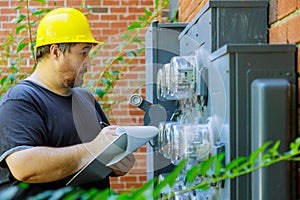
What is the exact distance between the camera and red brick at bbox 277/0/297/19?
1507 mm

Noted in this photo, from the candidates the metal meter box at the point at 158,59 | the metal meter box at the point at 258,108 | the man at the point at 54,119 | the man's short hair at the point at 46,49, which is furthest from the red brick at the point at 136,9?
the metal meter box at the point at 258,108

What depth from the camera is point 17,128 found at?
2.36 m

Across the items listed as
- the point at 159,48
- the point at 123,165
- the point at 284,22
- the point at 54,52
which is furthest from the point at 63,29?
the point at 284,22

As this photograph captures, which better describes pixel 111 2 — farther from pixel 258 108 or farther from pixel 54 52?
pixel 258 108

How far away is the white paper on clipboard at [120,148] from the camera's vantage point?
199 centimetres

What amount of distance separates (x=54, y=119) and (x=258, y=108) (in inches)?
51.6

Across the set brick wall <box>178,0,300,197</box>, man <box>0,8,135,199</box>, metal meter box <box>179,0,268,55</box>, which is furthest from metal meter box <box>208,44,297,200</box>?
man <box>0,8,135,199</box>

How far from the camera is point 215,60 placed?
1657 mm

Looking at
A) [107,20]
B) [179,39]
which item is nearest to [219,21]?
[179,39]

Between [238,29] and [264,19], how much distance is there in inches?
3.3

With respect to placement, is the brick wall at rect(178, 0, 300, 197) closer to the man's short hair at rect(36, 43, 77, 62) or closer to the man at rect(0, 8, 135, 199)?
the man at rect(0, 8, 135, 199)

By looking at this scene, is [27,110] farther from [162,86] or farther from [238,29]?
[238,29]

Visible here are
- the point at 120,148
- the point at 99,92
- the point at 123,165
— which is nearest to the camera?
the point at 120,148

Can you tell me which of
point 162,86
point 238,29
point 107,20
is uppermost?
point 107,20
